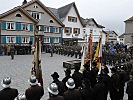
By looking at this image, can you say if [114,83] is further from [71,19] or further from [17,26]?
[71,19]

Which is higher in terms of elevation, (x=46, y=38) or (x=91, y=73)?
(x=46, y=38)

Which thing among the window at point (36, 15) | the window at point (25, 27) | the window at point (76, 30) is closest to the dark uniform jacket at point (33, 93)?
the window at point (25, 27)

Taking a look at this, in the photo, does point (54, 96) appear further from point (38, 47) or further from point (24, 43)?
point (24, 43)

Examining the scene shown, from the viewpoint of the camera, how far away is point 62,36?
4228cm

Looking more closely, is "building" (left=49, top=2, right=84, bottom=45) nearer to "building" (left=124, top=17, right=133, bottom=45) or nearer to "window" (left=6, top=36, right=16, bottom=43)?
"building" (left=124, top=17, right=133, bottom=45)

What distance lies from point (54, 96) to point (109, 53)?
17.5m

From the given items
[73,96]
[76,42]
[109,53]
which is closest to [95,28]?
[76,42]

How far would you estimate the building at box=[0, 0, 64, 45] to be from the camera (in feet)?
110

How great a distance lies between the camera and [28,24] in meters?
35.6

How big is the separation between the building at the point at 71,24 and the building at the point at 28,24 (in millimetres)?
2481

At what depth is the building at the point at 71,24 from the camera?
43.4 meters

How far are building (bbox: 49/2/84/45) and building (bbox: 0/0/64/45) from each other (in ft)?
8.14

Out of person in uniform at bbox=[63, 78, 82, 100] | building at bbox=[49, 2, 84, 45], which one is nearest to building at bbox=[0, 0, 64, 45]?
building at bbox=[49, 2, 84, 45]

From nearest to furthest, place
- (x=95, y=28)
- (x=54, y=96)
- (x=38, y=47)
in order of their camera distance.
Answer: (x=54, y=96) → (x=38, y=47) → (x=95, y=28)
